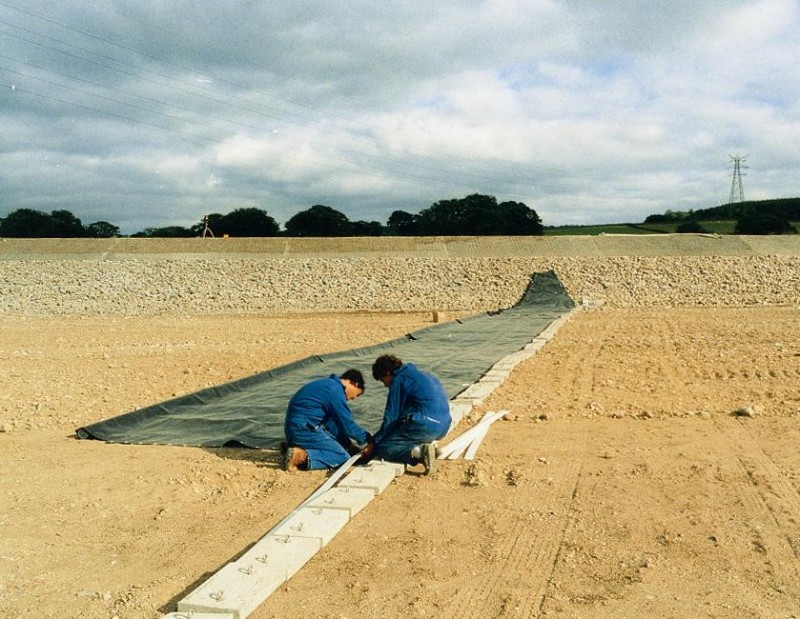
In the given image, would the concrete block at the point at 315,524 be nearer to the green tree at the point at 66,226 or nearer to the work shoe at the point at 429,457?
the work shoe at the point at 429,457

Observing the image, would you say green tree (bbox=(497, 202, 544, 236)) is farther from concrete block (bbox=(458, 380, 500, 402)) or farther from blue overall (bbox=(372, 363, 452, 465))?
blue overall (bbox=(372, 363, 452, 465))

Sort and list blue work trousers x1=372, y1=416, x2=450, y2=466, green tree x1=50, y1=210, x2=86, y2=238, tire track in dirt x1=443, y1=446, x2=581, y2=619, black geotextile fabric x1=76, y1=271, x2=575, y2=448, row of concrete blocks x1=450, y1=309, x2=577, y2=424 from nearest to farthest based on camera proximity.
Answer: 1. tire track in dirt x1=443, y1=446, x2=581, y2=619
2. blue work trousers x1=372, y1=416, x2=450, y2=466
3. black geotextile fabric x1=76, y1=271, x2=575, y2=448
4. row of concrete blocks x1=450, y1=309, x2=577, y2=424
5. green tree x1=50, y1=210, x2=86, y2=238

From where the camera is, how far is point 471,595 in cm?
362

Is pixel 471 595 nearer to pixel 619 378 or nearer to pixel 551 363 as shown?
pixel 619 378

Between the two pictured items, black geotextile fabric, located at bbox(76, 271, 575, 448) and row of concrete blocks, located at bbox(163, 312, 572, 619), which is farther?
black geotextile fabric, located at bbox(76, 271, 575, 448)

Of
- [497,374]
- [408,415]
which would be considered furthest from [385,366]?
[497,374]

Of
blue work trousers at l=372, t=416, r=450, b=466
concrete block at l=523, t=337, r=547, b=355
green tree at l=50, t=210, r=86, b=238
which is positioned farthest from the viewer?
green tree at l=50, t=210, r=86, b=238

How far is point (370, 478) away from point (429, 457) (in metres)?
0.51

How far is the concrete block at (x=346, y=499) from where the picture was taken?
4.72 m

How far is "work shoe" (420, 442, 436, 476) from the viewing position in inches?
218

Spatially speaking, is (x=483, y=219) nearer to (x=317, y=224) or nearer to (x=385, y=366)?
(x=317, y=224)

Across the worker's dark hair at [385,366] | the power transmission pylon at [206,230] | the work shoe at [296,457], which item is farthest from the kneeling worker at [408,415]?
the power transmission pylon at [206,230]

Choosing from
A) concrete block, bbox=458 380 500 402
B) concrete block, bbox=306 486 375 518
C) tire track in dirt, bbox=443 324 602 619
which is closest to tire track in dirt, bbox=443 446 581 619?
tire track in dirt, bbox=443 324 602 619

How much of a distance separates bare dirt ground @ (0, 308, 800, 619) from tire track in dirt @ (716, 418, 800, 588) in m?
0.02
